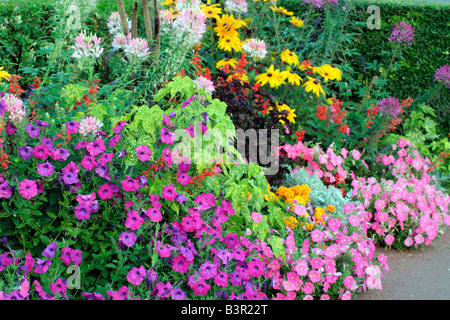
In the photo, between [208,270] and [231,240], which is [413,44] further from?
[208,270]

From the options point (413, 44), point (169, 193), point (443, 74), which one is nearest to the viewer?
point (169, 193)

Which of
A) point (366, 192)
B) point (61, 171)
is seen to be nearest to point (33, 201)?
point (61, 171)

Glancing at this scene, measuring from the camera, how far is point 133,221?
8.27ft

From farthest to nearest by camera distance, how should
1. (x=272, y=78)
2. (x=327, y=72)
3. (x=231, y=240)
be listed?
(x=327, y=72) → (x=272, y=78) → (x=231, y=240)

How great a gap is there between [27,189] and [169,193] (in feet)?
2.25

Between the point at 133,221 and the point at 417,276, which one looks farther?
the point at 417,276

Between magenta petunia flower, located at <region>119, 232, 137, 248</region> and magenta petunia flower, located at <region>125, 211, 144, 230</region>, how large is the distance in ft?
0.14

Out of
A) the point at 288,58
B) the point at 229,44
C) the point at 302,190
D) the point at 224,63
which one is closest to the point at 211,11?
the point at 229,44

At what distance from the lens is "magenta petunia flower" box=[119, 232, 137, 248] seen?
8.20ft

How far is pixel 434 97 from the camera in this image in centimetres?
632

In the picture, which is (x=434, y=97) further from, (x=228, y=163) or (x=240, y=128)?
(x=228, y=163)

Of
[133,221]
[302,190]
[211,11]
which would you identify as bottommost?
[302,190]

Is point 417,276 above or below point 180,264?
below

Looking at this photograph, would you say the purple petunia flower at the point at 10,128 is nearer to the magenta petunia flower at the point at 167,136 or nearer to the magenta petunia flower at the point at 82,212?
the magenta petunia flower at the point at 82,212
